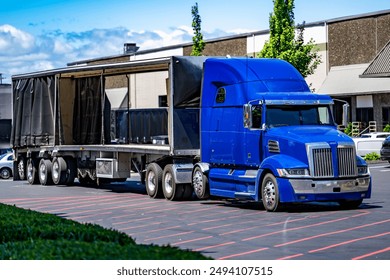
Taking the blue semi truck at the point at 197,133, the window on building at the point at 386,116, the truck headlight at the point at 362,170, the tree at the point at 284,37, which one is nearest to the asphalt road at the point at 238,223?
the blue semi truck at the point at 197,133

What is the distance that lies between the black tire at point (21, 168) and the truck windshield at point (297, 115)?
17.9 metres

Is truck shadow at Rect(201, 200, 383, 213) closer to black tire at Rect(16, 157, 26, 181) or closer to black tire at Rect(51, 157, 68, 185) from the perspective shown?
black tire at Rect(51, 157, 68, 185)

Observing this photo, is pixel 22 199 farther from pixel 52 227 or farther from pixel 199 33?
pixel 199 33

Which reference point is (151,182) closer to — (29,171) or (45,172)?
(45,172)

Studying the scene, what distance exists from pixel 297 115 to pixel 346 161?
2.04m

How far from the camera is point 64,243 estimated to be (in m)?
11.9

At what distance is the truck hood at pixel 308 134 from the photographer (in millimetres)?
23828

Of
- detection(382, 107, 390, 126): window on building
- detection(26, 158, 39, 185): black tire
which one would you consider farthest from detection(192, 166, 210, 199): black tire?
detection(382, 107, 390, 126): window on building

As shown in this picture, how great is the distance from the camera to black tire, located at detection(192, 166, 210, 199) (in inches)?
1072

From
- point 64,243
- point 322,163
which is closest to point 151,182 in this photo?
point 322,163

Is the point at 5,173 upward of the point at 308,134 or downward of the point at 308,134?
downward

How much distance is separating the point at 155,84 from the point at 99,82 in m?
2.92

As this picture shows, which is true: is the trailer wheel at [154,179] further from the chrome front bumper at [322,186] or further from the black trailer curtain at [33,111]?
the black trailer curtain at [33,111]

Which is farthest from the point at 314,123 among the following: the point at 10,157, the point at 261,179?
the point at 10,157
